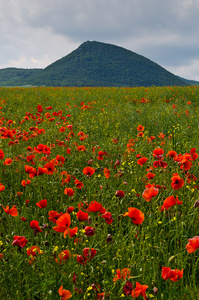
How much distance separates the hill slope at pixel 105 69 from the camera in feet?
372

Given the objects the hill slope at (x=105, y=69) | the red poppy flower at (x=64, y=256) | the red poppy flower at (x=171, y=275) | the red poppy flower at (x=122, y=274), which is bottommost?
the red poppy flower at (x=122, y=274)

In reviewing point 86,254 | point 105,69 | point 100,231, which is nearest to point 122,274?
point 86,254

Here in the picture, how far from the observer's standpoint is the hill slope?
113m

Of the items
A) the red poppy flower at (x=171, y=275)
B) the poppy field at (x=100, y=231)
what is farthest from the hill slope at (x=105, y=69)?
the red poppy flower at (x=171, y=275)

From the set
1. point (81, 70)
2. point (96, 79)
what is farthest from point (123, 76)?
point (81, 70)

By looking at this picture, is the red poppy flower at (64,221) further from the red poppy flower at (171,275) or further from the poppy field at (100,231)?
the red poppy flower at (171,275)

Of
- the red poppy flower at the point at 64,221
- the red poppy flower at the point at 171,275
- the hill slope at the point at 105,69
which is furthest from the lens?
the hill slope at the point at 105,69

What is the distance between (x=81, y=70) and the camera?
124312 millimetres

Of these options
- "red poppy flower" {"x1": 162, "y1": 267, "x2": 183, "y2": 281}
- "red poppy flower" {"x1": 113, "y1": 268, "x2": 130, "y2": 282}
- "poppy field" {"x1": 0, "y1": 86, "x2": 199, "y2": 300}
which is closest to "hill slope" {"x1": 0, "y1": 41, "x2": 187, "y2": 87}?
"poppy field" {"x1": 0, "y1": 86, "x2": 199, "y2": 300}

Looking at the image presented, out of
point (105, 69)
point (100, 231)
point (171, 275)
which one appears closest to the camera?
point (171, 275)

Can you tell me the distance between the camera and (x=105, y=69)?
130 metres

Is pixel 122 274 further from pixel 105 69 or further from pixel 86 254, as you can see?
pixel 105 69

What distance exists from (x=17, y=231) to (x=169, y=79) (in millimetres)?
123695

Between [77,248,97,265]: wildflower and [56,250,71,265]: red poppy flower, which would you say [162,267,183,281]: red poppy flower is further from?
[56,250,71,265]: red poppy flower
